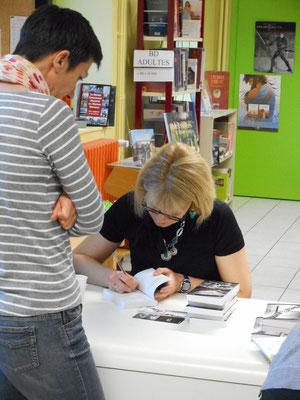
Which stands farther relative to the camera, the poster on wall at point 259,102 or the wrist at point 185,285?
the poster on wall at point 259,102

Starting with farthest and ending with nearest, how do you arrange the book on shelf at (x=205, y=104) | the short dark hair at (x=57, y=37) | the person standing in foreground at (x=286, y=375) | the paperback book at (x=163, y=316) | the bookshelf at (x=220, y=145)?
the book on shelf at (x=205, y=104)
the bookshelf at (x=220, y=145)
the paperback book at (x=163, y=316)
the short dark hair at (x=57, y=37)
the person standing in foreground at (x=286, y=375)

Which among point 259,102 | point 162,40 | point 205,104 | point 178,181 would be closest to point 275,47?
point 259,102

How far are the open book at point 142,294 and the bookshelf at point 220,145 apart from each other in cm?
421

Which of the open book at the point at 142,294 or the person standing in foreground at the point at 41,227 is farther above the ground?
the person standing in foreground at the point at 41,227

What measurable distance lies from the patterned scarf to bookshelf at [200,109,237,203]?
497cm

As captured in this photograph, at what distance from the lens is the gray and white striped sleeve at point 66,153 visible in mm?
1604

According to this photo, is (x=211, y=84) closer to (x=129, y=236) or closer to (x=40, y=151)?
(x=129, y=236)

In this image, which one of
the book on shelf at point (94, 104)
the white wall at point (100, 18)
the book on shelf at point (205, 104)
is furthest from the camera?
the book on shelf at point (205, 104)

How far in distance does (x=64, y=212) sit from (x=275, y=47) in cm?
715

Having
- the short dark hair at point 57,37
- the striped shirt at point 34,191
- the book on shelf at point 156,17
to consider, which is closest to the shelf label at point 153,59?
the book on shelf at point 156,17

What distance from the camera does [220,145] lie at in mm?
7312

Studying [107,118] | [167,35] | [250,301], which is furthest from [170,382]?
[167,35]

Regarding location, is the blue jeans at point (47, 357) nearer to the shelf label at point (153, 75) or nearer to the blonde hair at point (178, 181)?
the blonde hair at point (178, 181)

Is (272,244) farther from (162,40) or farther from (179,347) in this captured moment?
(179,347)
